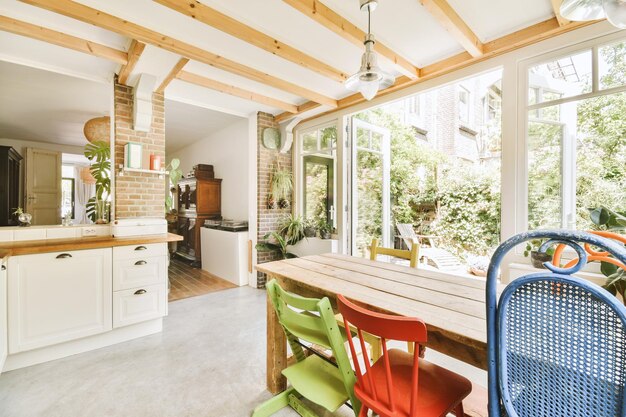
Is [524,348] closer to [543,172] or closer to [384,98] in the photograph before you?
[543,172]

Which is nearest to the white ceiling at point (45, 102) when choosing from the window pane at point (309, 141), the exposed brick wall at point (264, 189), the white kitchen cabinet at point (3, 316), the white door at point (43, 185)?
the white door at point (43, 185)

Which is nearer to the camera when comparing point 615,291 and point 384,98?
point 615,291

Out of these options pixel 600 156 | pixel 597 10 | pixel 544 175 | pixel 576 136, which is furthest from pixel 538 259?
pixel 597 10

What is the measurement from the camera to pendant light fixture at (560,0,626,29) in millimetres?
1294

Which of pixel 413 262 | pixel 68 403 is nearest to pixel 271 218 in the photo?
pixel 413 262

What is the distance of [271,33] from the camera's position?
2424 mm

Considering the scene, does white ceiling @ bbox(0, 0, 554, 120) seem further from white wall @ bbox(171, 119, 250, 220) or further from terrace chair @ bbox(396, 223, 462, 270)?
terrace chair @ bbox(396, 223, 462, 270)

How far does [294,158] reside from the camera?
4.75 metres

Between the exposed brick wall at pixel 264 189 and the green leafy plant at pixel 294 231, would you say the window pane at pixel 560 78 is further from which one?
the exposed brick wall at pixel 264 189

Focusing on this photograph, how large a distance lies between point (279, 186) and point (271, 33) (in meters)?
2.39

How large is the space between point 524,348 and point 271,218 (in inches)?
157

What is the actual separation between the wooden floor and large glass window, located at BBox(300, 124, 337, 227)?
1.80 m

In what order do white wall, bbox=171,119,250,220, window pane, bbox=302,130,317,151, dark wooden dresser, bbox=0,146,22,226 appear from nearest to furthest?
window pane, bbox=302,130,317,151, white wall, bbox=171,119,250,220, dark wooden dresser, bbox=0,146,22,226

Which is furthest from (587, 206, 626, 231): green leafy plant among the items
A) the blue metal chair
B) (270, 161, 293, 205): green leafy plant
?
(270, 161, 293, 205): green leafy plant
